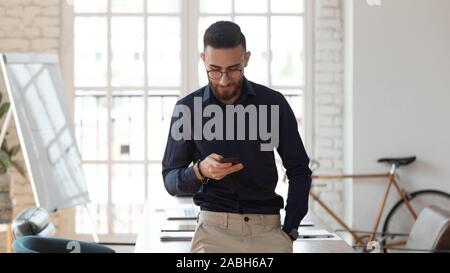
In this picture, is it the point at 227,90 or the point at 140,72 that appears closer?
the point at 227,90

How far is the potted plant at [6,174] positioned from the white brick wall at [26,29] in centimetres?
24

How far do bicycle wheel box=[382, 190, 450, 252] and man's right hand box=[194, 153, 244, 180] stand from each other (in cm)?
494

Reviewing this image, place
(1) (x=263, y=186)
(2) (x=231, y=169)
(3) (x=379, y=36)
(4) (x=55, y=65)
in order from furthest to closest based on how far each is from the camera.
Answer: (3) (x=379, y=36)
(4) (x=55, y=65)
(1) (x=263, y=186)
(2) (x=231, y=169)

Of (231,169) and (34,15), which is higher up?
(34,15)

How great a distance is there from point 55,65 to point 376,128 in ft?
9.34

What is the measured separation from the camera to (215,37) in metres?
2.24

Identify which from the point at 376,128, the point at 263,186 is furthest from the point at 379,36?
the point at 263,186

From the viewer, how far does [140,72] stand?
23.6 ft

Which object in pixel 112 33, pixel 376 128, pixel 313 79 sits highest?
pixel 112 33

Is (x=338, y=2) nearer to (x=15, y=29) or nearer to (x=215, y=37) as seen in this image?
(x=15, y=29)

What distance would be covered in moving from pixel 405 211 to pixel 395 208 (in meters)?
0.16

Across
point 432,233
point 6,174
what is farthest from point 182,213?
point 6,174

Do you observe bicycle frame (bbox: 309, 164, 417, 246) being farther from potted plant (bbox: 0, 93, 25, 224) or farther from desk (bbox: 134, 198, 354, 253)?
desk (bbox: 134, 198, 354, 253)

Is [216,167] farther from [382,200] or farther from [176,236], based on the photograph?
[382,200]
